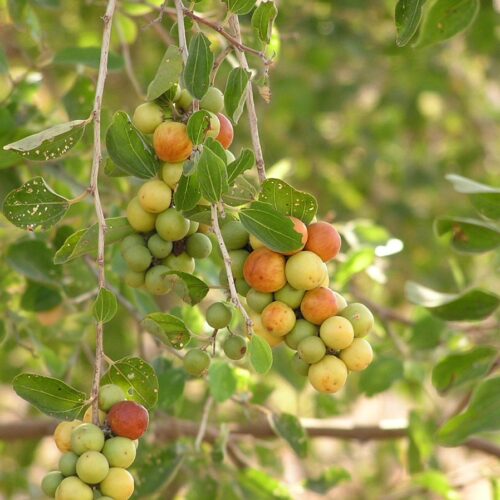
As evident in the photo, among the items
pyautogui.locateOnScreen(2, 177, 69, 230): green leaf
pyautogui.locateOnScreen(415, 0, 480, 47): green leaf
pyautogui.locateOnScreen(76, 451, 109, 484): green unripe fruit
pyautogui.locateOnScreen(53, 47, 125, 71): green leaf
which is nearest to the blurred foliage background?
pyautogui.locateOnScreen(53, 47, 125, 71): green leaf

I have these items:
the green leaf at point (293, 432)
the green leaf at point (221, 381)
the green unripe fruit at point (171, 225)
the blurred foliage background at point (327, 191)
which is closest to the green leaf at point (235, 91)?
the green unripe fruit at point (171, 225)

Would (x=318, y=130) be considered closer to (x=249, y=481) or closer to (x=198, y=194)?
(x=249, y=481)

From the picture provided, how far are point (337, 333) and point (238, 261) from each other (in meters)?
0.13

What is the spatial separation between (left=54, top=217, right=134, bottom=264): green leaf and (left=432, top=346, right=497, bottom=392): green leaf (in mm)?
597

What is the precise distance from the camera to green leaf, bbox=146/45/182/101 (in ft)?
2.71

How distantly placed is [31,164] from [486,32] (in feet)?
4.29

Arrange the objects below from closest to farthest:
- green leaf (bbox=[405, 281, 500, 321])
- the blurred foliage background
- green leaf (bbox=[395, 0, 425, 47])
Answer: green leaf (bbox=[395, 0, 425, 47]) < green leaf (bbox=[405, 281, 500, 321]) < the blurred foliage background

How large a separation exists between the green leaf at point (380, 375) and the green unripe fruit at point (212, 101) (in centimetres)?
78

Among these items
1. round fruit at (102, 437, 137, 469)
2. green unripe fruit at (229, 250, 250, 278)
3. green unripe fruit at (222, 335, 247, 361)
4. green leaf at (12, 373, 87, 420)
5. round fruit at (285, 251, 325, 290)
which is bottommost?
green leaf at (12, 373, 87, 420)

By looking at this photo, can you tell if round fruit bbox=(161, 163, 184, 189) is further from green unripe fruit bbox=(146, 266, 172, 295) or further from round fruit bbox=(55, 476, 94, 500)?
round fruit bbox=(55, 476, 94, 500)

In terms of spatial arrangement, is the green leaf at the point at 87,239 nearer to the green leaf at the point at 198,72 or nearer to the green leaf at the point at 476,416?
the green leaf at the point at 198,72

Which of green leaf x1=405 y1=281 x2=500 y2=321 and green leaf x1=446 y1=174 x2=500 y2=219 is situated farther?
green leaf x1=405 y1=281 x2=500 y2=321

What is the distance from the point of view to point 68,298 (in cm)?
136

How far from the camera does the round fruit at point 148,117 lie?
33.8 inches
